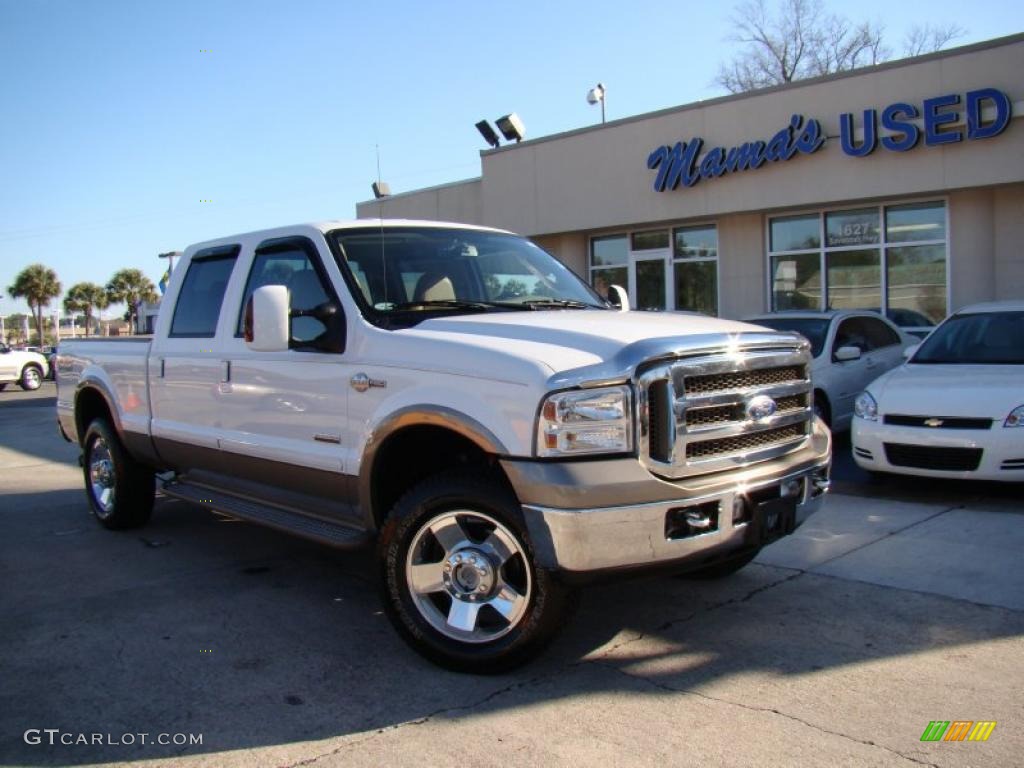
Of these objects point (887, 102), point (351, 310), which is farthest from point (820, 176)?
point (351, 310)

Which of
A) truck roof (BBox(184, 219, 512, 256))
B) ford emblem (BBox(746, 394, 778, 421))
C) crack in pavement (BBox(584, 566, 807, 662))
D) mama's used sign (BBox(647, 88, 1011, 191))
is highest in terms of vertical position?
mama's used sign (BBox(647, 88, 1011, 191))

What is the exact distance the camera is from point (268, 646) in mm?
4324

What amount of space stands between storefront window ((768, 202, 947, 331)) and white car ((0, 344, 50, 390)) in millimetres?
23644

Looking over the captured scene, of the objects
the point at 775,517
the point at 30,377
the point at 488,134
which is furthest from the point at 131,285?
the point at 775,517

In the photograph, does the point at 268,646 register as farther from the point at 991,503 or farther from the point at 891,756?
the point at 991,503

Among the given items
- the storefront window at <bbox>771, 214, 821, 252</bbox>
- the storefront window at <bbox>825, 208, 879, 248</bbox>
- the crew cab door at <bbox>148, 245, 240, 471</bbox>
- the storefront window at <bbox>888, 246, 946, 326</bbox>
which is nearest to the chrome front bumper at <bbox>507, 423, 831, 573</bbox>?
the crew cab door at <bbox>148, 245, 240, 471</bbox>

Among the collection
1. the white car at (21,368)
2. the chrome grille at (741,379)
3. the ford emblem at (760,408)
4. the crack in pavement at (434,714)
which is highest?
the chrome grille at (741,379)

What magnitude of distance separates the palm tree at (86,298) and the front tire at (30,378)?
1935 inches

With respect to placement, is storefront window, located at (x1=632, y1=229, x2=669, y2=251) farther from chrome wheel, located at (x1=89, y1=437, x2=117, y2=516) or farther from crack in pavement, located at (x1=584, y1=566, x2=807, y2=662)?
crack in pavement, located at (x1=584, y1=566, x2=807, y2=662)

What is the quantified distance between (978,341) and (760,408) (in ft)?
17.0

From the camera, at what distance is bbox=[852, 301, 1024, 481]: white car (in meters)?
6.72

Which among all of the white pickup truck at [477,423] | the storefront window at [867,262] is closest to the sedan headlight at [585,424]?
the white pickup truck at [477,423]

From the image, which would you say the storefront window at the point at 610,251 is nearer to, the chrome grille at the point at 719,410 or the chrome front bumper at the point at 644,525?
the chrome grille at the point at 719,410

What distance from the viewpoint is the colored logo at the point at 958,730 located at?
3.22 metres
